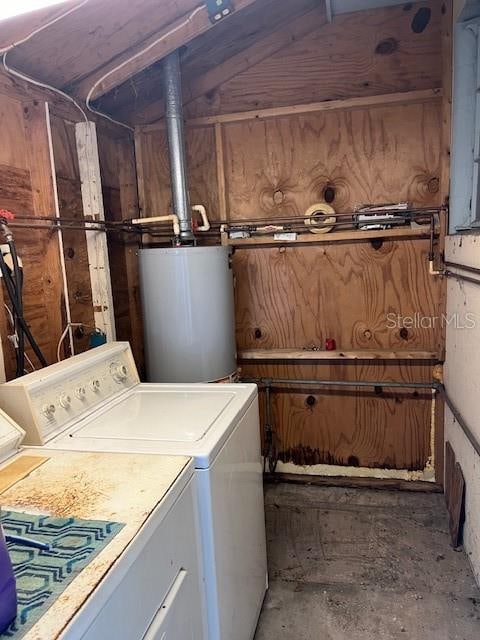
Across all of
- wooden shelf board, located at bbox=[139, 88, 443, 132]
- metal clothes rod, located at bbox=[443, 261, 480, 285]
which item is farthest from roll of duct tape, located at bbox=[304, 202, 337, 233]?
metal clothes rod, located at bbox=[443, 261, 480, 285]

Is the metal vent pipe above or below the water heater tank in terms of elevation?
above

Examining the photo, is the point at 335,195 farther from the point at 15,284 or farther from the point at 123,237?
the point at 15,284

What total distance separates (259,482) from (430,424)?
1.25 m

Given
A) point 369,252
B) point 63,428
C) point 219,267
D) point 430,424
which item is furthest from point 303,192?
point 63,428

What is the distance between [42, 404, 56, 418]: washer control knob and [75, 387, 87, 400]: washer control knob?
0.13 metres

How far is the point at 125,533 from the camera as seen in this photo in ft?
2.93

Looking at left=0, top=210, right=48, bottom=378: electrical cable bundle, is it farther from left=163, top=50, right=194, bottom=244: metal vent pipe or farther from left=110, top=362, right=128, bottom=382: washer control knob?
left=163, top=50, right=194, bottom=244: metal vent pipe

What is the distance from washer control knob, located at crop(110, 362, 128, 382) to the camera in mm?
1802

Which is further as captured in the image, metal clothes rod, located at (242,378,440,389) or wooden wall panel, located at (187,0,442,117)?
metal clothes rod, located at (242,378,440,389)

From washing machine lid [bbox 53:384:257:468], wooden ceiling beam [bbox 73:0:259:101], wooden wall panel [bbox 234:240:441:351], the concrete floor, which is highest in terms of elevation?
wooden ceiling beam [bbox 73:0:259:101]

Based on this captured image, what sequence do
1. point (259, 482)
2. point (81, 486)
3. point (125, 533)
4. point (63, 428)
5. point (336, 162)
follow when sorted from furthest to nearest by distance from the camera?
point (336, 162) < point (259, 482) < point (63, 428) < point (81, 486) < point (125, 533)

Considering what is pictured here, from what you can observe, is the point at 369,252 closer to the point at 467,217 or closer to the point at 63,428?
the point at 467,217

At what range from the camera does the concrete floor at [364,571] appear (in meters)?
1.76

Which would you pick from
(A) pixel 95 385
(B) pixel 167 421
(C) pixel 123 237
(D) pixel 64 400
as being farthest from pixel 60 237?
(B) pixel 167 421
